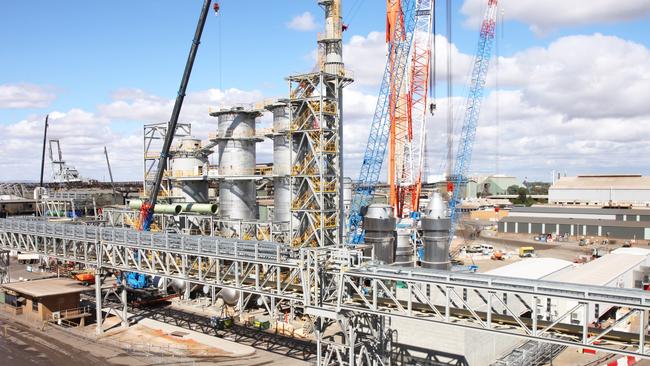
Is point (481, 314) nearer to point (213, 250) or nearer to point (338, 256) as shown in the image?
point (338, 256)

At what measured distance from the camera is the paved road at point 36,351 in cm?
3353

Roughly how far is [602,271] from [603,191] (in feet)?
339

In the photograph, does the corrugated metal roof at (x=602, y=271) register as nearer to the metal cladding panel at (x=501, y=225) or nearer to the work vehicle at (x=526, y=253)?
the work vehicle at (x=526, y=253)

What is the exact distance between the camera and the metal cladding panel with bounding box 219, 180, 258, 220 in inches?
2055

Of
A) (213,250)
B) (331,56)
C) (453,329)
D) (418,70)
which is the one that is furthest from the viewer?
(418,70)

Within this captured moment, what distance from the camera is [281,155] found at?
49.2 meters

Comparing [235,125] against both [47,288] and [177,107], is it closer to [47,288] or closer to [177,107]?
[177,107]

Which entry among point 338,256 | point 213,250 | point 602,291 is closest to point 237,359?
point 213,250

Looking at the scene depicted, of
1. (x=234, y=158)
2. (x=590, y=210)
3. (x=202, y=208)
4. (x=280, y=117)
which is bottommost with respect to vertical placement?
(x=590, y=210)

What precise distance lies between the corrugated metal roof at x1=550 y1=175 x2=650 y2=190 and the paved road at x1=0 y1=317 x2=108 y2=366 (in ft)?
458

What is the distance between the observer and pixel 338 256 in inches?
1016

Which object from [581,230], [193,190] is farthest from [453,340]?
[581,230]

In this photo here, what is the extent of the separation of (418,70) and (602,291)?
58.5 metres

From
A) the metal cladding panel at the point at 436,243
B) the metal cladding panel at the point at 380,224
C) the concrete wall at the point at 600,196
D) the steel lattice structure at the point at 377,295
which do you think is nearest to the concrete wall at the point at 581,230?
the concrete wall at the point at 600,196
